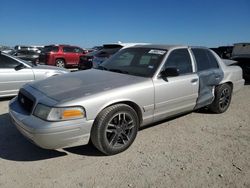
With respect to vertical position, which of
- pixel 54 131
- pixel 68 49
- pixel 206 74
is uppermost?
Answer: pixel 206 74

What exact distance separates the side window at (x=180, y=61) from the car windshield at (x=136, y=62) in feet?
0.55

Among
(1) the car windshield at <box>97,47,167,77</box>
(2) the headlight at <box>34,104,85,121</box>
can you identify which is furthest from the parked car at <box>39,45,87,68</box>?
(2) the headlight at <box>34,104,85,121</box>

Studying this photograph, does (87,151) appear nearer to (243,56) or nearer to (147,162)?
(147,162)

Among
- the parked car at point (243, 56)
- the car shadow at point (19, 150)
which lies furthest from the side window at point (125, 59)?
the parked car at point (243, 56)

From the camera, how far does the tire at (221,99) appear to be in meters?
5.10

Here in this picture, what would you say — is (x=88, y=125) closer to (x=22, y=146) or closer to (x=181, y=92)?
(x=22, y=146)

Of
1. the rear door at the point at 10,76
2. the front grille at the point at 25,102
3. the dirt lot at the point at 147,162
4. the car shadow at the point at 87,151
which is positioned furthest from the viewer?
the rear door at the point at 10,76

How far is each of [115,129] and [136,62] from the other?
1.52m

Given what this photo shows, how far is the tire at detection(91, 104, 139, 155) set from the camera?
126 inches

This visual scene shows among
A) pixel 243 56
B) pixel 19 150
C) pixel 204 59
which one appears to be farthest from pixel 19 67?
pixel 243 56

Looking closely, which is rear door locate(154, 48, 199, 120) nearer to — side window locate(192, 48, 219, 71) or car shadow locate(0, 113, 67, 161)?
side window locate(192, 48, 219, 71)

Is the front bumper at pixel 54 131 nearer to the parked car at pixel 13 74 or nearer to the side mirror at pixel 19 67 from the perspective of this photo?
the parked car at pixel 13 74

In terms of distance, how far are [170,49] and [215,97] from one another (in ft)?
5.47

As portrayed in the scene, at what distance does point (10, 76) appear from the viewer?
622 centimetres
